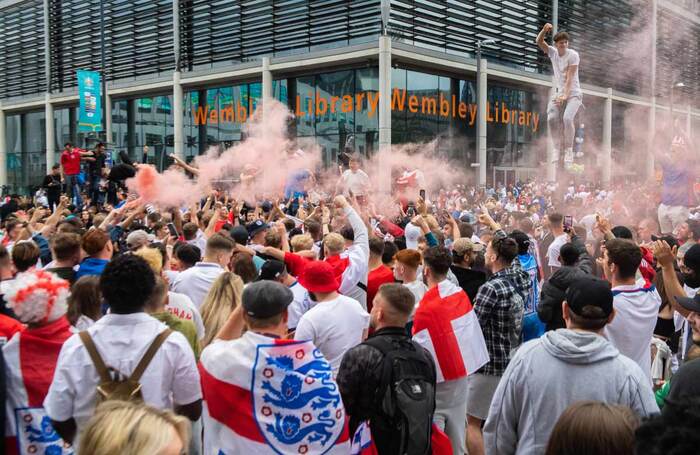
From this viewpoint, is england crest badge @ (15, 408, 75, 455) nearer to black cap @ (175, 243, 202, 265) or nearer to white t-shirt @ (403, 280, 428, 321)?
black cap @ (175, 243, 202, 265)

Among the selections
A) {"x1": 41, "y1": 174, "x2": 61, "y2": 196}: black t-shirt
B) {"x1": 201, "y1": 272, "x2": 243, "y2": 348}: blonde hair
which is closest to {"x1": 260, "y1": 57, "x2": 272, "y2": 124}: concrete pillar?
{"x1": 41, "y1": 174, "x2": 61, "y2": 196}: black t-shirt

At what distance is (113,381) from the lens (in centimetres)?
305

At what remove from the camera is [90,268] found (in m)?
5.09

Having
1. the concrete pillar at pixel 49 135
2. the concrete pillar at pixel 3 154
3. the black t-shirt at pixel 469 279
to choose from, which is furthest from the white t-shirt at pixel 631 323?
the concrete pillar at pixel 3 154

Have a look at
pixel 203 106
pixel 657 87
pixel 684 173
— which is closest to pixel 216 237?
pixel 684 173

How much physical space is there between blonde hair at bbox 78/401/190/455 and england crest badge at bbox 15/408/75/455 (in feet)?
4.93

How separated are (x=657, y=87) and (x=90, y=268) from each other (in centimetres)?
2190

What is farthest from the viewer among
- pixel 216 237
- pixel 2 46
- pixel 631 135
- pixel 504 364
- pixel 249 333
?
pixel 2 46

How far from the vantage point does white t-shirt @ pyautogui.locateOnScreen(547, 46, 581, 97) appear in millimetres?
10624

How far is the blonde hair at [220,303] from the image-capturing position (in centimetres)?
454

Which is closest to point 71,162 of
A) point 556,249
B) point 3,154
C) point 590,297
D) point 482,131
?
point 556,249

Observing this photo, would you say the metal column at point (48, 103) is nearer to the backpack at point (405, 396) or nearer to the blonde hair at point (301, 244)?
the blonde hair at point (301, 244)

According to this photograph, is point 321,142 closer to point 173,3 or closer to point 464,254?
point 173,3

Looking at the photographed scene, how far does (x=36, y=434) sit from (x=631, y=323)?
391 centimetres
